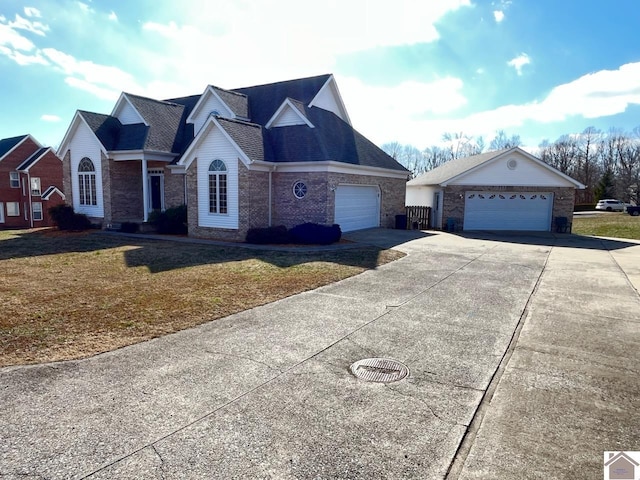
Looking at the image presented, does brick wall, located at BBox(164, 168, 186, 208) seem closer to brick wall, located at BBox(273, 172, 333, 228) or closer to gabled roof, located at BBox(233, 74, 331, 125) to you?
gabled roof, located at BBox(233, 74, 331, 125)

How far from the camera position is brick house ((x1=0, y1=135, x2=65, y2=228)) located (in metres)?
42.3

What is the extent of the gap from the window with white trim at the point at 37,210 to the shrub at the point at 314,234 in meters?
39.3

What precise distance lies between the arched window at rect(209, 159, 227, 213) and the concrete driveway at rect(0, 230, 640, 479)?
11732 mm

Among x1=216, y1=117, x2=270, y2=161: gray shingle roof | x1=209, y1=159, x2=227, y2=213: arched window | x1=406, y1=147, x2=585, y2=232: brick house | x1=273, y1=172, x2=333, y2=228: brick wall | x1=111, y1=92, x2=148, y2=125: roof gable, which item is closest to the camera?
x1=216, y1=117, x2=270, y2=161: gray shingle roof

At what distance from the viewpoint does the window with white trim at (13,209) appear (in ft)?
142

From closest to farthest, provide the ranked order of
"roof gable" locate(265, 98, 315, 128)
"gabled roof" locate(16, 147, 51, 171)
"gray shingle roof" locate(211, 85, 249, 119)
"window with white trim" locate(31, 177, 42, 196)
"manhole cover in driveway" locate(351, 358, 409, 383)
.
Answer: "manhole cover in driveway" locate(351, 358, 409, 383)
"roof gable" locate(265, 98, 315, 128)
"gray shingle roof" locate(211, 85, 249, 119)
"gabled roof" locate(16, 147, 51, 171)
"window with white trim" locate(31, 177, 42, 196)

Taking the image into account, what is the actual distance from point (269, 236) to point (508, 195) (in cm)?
1588

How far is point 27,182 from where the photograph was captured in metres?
43.2

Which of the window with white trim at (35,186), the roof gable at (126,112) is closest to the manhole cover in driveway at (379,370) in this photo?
the roof gable at (126,112)

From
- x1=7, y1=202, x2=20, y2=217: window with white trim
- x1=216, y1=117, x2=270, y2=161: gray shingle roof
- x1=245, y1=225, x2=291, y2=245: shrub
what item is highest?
x1=216, y1=117, x2=270, y2=161: gray shingle roof

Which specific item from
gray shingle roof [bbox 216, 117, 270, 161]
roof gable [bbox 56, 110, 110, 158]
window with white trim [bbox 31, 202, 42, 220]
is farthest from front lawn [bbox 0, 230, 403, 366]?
window with white trim [bbox 31, 202, 42, 220]

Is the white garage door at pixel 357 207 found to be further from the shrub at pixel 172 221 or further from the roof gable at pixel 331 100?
the shrub at pixel 172 221

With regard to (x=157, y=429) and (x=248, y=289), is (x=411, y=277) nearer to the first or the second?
(x=248, y=289)

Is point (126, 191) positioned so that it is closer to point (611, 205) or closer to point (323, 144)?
point (323, 144)
